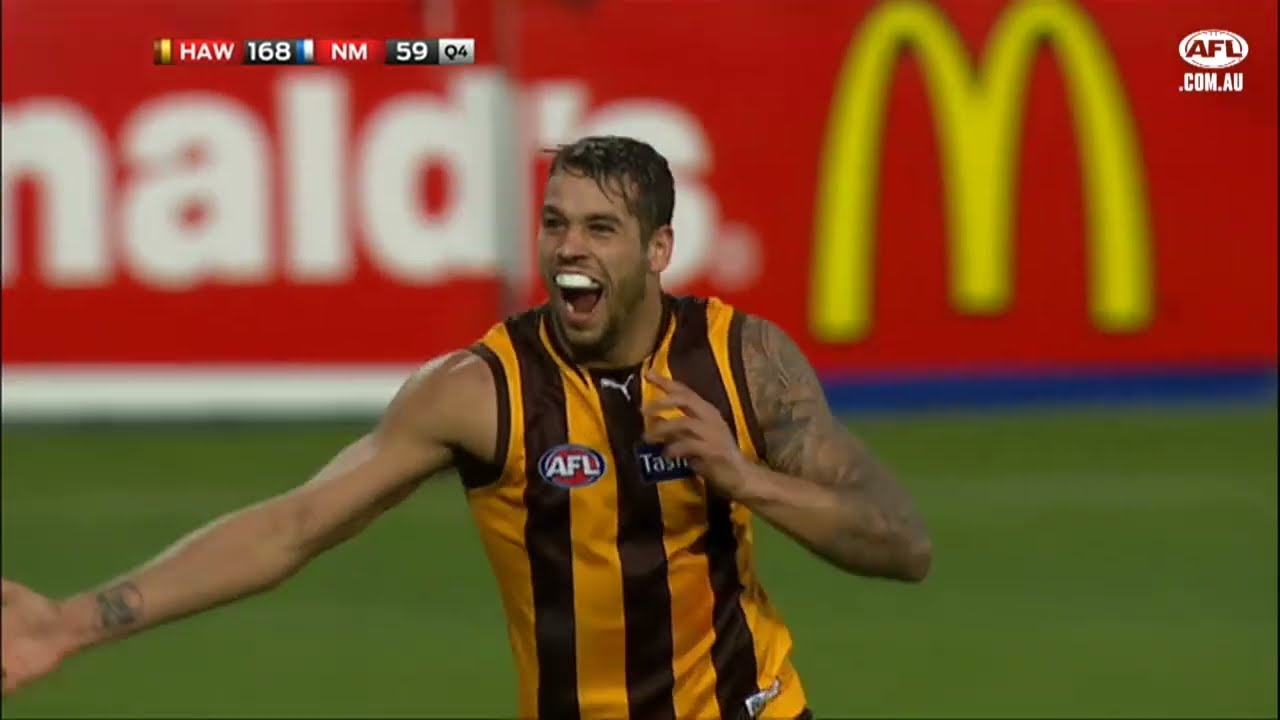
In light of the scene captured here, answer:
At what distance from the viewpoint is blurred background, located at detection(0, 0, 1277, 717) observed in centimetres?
1279

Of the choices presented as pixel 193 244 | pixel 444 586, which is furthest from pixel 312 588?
pixel 193 244

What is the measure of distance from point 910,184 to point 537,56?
2.13m

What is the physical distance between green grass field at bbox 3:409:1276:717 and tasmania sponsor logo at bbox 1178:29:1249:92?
1801 mm

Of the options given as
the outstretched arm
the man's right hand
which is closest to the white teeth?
the outstretched arm

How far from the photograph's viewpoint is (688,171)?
13.0 meters

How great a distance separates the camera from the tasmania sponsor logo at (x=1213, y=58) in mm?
13031

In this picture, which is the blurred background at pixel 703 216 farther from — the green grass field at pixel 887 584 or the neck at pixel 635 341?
the neck at pixel 635 341

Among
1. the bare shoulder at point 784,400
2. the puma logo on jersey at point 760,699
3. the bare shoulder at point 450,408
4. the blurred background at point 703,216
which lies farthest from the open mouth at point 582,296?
the blurred background at point 703,216

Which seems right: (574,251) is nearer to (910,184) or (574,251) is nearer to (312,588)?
(312,588)

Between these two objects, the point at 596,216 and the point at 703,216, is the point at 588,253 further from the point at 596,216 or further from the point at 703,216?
the point at 703,216

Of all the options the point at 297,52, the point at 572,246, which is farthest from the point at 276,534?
the point at 297,52

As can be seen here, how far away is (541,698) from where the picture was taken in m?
5.58

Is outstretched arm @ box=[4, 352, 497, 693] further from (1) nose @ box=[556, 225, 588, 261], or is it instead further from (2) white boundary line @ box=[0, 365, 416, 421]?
(2) white boundary line @ box=[0, 365, 416, 421]

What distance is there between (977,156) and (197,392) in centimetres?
439
